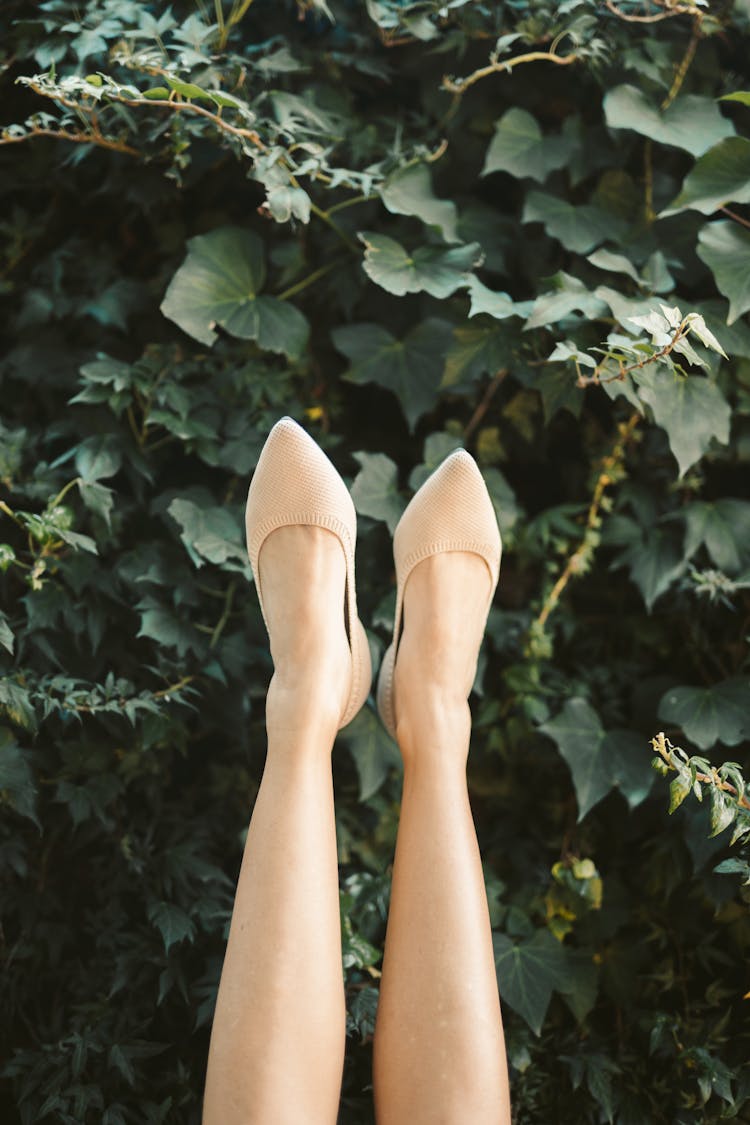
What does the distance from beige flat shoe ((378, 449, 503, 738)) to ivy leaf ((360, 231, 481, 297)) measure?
0.32 m

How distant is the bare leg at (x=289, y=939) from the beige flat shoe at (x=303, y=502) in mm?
99

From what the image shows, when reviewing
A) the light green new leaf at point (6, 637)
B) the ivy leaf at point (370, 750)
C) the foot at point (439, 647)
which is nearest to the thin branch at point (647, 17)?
the foot at point (439, 647)

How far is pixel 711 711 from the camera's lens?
1227 mm

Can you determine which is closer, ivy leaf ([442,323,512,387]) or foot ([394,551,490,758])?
foot ([394,551,490,758])

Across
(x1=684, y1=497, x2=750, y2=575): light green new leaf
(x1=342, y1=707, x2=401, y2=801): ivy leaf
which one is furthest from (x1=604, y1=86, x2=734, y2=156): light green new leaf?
(x1=342, y1=707, x2=401, y2=801): ivy leaf

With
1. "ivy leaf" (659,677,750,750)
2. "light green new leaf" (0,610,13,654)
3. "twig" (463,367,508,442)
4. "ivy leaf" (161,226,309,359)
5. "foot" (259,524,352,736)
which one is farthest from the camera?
"twig" (463,367,508,442)

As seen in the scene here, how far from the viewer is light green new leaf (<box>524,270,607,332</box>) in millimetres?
1196

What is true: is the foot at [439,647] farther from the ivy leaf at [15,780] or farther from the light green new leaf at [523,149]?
the light green new leaf at [523,149]

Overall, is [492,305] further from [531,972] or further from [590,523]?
[531,972]

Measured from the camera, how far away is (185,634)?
1.25 m

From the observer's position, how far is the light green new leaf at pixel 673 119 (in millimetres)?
1329

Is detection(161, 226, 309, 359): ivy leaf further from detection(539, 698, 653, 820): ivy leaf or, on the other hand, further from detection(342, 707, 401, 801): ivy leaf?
detection(539, 698, 653, 820): ivy leaf

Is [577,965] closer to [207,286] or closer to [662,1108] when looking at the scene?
[662,1108]

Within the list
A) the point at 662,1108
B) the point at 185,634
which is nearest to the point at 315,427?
the point at 185,634
